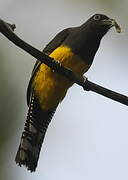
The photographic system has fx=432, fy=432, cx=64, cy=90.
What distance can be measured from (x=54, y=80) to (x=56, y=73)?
0.05 metres

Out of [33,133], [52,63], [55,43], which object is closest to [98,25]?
[55,43]

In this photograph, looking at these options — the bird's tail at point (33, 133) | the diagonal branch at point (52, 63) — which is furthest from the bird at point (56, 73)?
the diagonal branch at point (52, 63)

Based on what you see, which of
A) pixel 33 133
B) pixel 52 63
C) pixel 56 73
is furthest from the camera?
pixel 56 73

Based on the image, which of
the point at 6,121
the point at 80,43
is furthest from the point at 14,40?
the point at 80,43

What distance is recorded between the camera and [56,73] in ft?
6.20

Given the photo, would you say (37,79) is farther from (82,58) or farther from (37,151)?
(37,151)

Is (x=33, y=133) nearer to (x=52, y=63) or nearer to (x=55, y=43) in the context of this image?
(x=55, y=43)

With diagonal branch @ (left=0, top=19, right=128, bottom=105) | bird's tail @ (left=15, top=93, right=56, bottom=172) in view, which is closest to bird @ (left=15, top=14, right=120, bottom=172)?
bird's tail @ (left=15, top=93, right=56, bottom=172)

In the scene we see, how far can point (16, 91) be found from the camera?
1.10 m

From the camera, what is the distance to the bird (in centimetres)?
177

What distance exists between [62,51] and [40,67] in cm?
13

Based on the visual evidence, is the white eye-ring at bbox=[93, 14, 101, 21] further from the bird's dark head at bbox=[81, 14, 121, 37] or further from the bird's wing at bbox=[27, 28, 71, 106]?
the bird's wing at bbox=[27, 28, 71, 106]

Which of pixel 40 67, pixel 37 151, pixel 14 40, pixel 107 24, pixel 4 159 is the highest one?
pixel 14 40

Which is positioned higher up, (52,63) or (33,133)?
(52,63)
